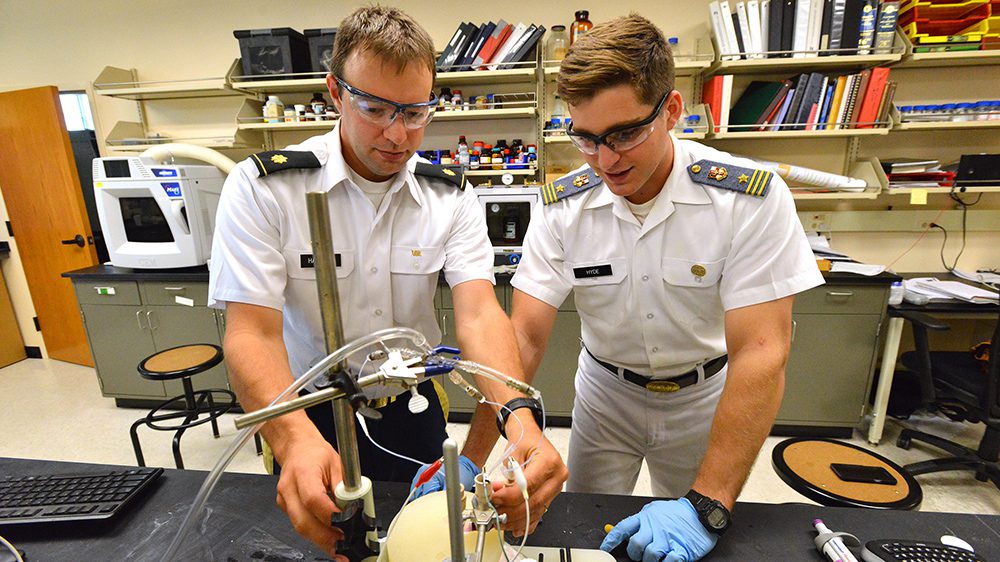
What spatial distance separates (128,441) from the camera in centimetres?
260

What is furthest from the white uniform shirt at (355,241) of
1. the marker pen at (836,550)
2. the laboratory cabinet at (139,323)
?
the laboratory cabinet at (139,323)

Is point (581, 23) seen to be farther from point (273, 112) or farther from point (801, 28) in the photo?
point (273, 112)

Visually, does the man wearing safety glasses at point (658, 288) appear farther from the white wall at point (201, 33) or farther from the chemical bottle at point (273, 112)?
the chemical bottle at point (273, 112)

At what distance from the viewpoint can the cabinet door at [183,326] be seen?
2.71 meters

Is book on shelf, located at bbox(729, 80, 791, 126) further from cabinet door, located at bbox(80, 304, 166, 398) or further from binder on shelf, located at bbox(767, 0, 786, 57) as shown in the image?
cabinet door, located at bbox(80, 304, 166, 398)

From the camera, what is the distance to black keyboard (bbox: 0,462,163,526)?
2.58ft

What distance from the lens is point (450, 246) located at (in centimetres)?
118

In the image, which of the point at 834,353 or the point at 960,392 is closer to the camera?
the point at 960,392

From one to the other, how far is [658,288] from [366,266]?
2.35 ft

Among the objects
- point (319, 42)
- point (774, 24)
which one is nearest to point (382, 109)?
point (319, 42)

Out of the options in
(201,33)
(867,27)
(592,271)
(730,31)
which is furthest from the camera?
(201,33)

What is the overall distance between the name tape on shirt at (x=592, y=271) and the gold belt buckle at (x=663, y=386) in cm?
31

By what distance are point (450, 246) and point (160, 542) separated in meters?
0.79

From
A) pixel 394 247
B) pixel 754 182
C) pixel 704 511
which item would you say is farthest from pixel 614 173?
pixel 704 511
